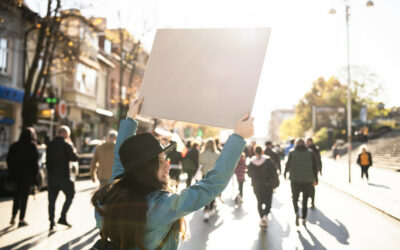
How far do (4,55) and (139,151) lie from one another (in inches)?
822

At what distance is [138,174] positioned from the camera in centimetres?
180

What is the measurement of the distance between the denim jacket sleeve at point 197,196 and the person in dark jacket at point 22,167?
22.1ft

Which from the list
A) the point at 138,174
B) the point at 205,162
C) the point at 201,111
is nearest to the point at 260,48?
the point at 201,111

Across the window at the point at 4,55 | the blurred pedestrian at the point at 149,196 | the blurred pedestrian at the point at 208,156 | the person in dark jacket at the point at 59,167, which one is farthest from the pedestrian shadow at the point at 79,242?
the window at the point at 4,55

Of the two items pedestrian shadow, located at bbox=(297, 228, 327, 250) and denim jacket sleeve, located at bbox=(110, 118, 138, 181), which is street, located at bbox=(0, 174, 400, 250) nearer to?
pedestrian shadow, located at bbox=(297, 228, 327, 250)

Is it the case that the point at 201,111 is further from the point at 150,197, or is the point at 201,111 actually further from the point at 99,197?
the point at 99,197

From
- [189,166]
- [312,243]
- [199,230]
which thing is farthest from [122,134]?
[189,166]

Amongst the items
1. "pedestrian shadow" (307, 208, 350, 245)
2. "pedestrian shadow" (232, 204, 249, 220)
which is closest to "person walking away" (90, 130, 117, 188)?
"pedestrian shadow" (232, 204, 249, 220)

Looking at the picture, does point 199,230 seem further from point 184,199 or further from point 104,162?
point 184,199

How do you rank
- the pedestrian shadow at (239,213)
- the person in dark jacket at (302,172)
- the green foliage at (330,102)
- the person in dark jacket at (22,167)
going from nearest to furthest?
the person in dark jacket at (22,167), the person in dark jacket at (302,172), the pedestrian shadow at (239,213), the green foliage at (330,102)

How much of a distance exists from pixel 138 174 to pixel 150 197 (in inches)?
5.0

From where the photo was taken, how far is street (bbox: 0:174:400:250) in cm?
642

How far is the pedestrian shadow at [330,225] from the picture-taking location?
7184mm

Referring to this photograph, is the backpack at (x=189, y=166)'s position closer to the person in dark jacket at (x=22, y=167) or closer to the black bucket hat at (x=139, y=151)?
the person in dark jacket at (x=22, y=167)
